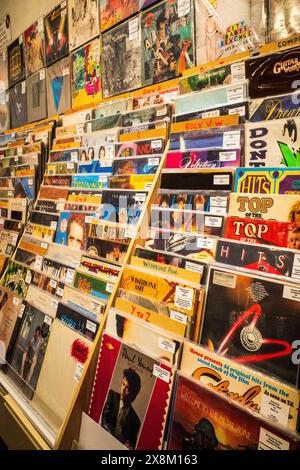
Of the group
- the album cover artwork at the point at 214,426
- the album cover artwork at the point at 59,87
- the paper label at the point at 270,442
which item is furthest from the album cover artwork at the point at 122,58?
the paper label at the point at 270,442

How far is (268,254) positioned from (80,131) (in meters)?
1.49

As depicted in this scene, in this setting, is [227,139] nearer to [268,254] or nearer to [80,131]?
[268,254]

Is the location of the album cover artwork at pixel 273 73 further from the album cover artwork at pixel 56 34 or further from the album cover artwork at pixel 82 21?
the album cover artwork at pixel 56 34

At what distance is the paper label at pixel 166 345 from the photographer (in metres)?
1.01

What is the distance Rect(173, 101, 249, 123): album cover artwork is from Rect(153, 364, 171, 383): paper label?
0.91 meters

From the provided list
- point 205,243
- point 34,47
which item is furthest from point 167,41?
point 34,47

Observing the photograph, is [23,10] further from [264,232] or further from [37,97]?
[264,232]

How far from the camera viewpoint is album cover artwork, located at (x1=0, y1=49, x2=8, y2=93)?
3.44 m

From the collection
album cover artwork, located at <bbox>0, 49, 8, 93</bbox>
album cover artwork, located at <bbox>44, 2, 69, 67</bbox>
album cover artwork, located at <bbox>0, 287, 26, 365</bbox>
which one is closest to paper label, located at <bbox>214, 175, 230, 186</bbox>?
album cover artwork, located at <bbox>0, 287, 26, 365</bbox>

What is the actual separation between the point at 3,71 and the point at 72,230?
112 inches

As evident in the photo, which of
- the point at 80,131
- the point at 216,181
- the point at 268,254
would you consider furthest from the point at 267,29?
the point at 80,131

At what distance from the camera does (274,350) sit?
848 millimetres

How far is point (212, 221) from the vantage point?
3.61 feet

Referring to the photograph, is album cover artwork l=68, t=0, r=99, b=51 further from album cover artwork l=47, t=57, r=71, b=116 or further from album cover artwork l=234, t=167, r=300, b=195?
album cover artwork l=234, t=167, r=300, b=195
